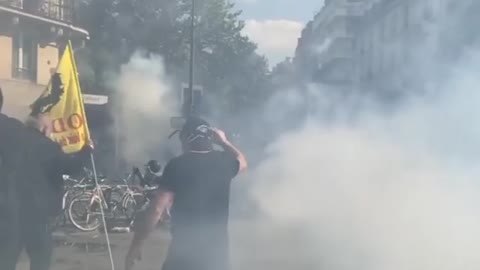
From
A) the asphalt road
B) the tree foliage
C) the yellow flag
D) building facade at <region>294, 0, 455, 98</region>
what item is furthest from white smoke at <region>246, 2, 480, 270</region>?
the tree foliage

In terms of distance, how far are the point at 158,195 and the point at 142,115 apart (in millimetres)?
18938

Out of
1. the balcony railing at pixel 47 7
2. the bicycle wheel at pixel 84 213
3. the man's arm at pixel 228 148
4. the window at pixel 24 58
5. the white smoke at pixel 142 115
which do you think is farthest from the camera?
the white smoke at pixel 142 115

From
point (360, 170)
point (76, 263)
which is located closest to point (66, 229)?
point (76, 263)

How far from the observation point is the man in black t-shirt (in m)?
4.81

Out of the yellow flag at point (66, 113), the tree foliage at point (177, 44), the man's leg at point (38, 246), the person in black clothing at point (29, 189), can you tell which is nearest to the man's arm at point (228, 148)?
the person in black clothing at point (29, 189)

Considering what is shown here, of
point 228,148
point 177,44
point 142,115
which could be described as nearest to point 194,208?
point 228,148

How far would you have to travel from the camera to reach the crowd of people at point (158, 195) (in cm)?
484

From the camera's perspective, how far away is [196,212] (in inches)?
191

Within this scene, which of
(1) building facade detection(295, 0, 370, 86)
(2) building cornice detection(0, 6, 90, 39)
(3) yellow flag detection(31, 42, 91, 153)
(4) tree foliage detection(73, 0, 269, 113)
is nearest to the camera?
(3) yellow flag detection(31, 42, 91, 153)

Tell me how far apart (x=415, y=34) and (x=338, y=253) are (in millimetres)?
6554

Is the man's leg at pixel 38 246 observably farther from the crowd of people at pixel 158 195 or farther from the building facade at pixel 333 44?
the building facade at pixel 333 44

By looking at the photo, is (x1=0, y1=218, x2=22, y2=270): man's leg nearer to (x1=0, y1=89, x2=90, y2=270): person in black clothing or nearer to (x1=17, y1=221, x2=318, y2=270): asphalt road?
(x1=0, y1=89, x2=90, y2=270): person in black clothing

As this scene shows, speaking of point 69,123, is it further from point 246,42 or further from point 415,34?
point 246,42

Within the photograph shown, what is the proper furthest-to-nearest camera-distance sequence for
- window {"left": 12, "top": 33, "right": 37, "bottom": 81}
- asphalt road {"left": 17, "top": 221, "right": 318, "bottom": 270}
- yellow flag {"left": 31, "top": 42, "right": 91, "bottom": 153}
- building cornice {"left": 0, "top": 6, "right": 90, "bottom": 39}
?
window {"left": 12, "top": 33, "right": 37, "bottom": 81}, building cornice {"left": 0, "top": 6, "right": 90, "bottom": 39}, asphalt road {"left": 17, "top": 221, "right": 318, "bottom": 270}, yellow flag {"left": 31, "top": 42, "right": 91, "bottom": 153}
